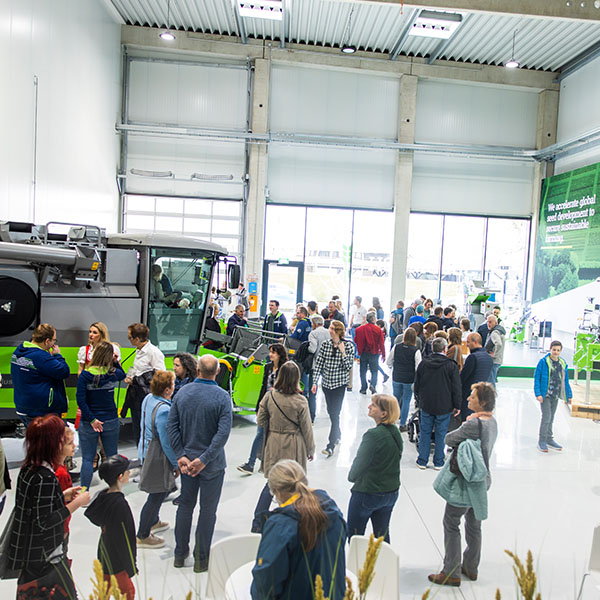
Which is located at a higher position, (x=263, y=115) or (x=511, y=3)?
(x=511, y=3)

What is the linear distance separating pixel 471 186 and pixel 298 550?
16442mm

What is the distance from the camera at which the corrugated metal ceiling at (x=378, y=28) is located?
13.4m

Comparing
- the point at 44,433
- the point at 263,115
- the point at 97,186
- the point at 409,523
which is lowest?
the point at 409,523

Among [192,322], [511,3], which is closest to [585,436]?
[192,322]

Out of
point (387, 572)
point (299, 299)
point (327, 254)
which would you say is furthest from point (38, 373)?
point (327, 254)

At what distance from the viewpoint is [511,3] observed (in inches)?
414

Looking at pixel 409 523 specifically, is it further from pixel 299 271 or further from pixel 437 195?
pixel 437 195

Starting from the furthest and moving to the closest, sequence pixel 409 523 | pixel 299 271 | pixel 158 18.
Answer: pixel 299 271
pixel 158 18
pixel 409 523

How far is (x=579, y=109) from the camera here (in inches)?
601

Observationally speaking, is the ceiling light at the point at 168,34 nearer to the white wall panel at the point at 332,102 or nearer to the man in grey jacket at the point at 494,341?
the white wall panel at the point at 332,102

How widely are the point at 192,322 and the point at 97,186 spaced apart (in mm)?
8303

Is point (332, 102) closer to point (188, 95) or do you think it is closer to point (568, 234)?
point (188, 95)

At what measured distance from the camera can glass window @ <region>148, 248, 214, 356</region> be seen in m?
6.43

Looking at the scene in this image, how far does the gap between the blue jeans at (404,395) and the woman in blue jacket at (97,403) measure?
3.69 metres
